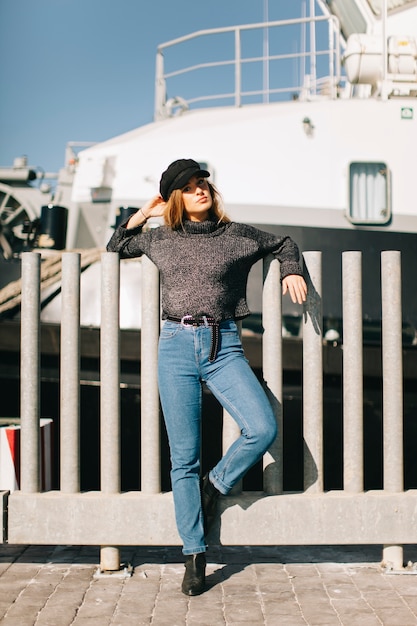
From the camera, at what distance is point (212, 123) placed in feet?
24.9

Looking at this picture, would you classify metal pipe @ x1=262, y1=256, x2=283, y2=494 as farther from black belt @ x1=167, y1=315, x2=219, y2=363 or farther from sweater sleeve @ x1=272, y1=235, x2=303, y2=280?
black belt @ x1=167, y1=315, x2=219, y2=363

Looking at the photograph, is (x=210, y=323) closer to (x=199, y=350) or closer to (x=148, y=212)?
(x=199, y=350)

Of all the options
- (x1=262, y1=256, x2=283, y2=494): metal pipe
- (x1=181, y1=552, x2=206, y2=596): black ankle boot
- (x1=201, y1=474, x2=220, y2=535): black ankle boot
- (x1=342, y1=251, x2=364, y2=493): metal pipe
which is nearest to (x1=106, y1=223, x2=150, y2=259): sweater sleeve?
(x1=262, y1=256, x2=283, y2=494): metal pipe

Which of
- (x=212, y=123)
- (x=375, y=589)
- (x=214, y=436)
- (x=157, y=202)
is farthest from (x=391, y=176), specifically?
(x=375, y=589)

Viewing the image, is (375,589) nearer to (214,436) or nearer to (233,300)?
(233,300)

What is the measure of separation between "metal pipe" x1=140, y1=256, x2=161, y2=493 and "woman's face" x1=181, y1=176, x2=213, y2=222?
0.29m

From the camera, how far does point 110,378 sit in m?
3.43

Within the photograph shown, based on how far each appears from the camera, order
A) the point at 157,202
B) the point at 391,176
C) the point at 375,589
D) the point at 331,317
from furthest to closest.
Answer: the point at 391,176 → the point at 331,317 → the point at 157,202 → the point at 375,589

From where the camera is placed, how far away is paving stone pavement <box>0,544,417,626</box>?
294 centimetres

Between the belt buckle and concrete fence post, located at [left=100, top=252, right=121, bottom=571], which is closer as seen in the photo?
the belt buckle

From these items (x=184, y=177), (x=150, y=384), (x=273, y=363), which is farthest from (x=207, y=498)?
(x=184, y=177)

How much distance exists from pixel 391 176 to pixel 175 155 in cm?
205

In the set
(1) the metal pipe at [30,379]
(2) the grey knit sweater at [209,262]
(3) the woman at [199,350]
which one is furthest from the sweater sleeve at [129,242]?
(1) the metal pipe at [30,379]

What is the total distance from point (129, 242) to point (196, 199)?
39 centimetres
